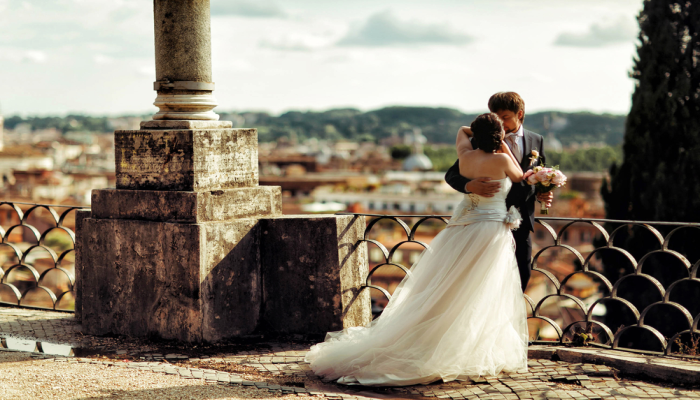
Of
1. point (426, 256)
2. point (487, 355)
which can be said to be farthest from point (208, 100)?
point (487, 355)

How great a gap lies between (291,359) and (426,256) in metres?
0.89

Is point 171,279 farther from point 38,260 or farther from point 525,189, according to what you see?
point 38,260

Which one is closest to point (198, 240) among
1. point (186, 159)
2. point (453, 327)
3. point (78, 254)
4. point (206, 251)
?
point (206, 251)

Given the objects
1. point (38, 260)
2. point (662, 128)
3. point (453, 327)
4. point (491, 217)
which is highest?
point (662, 128)

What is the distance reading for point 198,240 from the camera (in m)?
3.77

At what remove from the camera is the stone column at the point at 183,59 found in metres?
4.01

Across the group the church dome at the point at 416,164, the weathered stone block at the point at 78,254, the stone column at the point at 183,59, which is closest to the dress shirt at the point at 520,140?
the stone column at the point at 183,59

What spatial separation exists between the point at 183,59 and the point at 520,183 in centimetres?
197

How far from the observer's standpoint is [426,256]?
11.8 feet

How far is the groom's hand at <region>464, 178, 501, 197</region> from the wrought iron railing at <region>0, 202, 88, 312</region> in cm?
259

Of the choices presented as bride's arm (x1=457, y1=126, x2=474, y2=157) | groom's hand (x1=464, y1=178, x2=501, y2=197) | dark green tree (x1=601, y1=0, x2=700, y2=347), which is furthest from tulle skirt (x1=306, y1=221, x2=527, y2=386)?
dark green tree (x1=601, y1=0, x2=700, y2=347)

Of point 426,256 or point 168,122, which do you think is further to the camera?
point 168,122

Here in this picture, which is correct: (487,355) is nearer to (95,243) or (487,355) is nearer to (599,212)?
(95,243)

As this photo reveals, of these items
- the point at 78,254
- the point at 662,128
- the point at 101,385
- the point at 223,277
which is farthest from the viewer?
the point at 662,128
